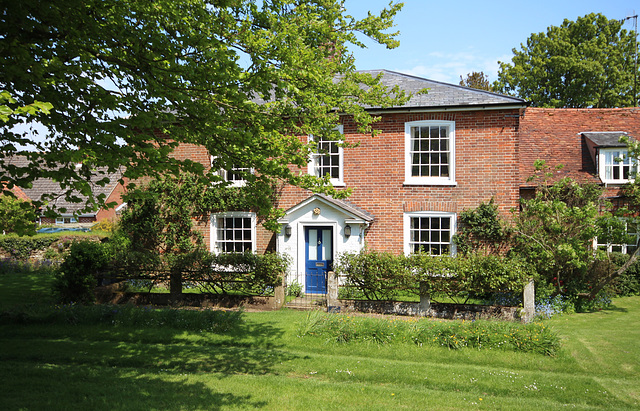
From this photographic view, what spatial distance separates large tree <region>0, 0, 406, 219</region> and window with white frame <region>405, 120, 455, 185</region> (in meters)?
7.49

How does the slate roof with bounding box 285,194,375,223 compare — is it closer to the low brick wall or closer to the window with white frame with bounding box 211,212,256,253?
the window with white frame with bounding box 211,212,256,253

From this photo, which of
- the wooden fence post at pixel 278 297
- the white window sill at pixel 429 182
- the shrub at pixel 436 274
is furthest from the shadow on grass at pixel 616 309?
the wooden fence post at pixel 278 297

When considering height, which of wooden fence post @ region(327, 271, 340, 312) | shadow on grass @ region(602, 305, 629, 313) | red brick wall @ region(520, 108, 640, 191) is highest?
red brick wall @ region(520, 108, 640, 191)

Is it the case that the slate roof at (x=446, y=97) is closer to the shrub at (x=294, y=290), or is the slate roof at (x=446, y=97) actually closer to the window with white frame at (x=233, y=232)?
the window with white frame at (x=233, y=232)

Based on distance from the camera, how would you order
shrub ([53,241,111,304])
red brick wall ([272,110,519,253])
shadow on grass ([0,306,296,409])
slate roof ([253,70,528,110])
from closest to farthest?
shadow on grass ([0,306,296,409]) → shrub ([53,241,111,304]) → slate roof ([253,70,528,110]) → red brick wall ([272,110,519,253])

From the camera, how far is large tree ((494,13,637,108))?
107 ft

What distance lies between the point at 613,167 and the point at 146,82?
18.3 metres

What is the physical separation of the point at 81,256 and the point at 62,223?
29.5m

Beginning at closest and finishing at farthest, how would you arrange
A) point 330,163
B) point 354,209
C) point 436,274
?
point 436,274, point 354,209, point 330,163

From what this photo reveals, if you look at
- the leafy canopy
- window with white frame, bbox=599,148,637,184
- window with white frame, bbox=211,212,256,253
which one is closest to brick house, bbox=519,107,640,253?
window with white frame, bbox=599,148,637,184

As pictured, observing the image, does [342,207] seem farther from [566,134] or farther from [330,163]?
[566,134]

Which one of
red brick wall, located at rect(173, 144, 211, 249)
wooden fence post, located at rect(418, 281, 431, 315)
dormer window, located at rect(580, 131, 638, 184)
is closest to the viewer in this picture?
wooden fence post, located at rect(418, 281, 431, 315)

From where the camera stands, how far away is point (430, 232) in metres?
16.1

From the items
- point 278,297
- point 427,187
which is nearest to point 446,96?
point 427,187
